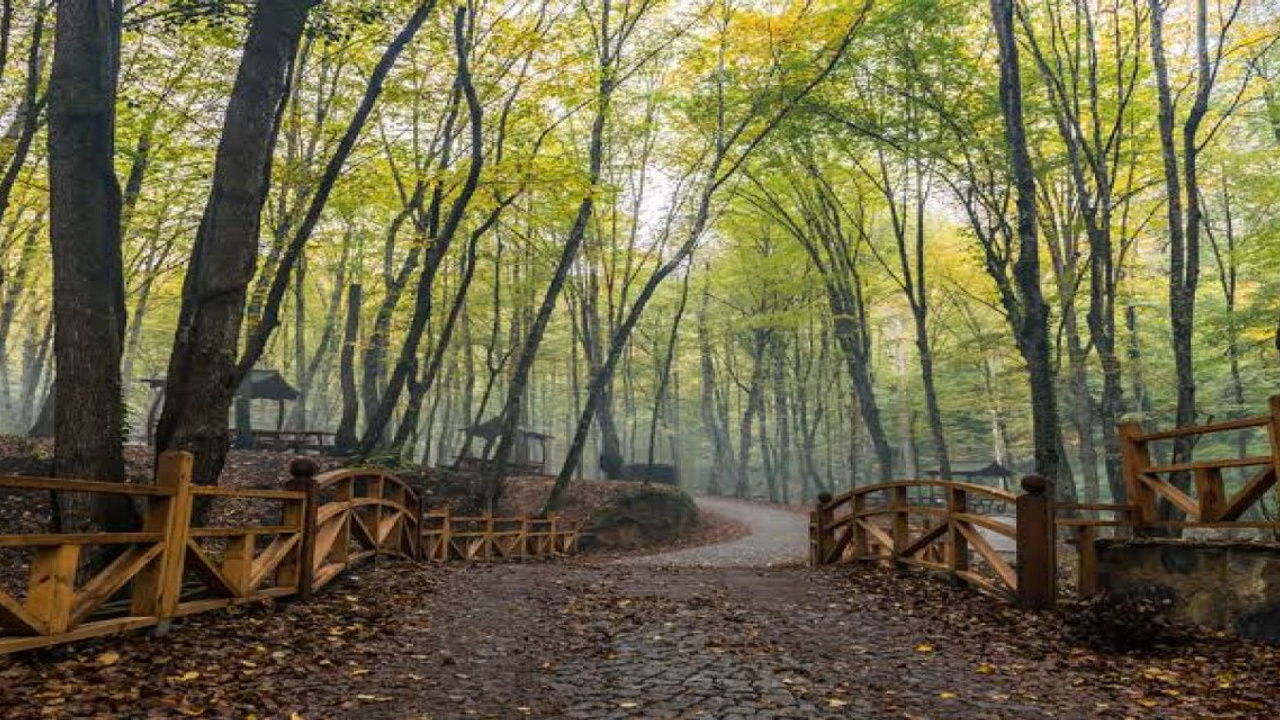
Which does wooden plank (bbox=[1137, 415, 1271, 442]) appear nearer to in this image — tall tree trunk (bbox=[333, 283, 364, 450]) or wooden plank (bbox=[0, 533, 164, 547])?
wooden plank (bbox=[0, 533, 164, 547])

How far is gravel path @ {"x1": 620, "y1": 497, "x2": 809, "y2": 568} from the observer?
17.4 meters

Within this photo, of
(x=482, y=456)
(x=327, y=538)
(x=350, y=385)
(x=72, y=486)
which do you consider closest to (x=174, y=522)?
(x=72, y=486)

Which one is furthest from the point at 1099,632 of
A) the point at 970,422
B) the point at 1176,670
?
the point at 970,422

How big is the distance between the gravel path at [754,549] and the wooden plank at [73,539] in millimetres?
9641

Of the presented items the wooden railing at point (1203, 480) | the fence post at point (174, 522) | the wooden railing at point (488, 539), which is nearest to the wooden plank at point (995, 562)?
the wooden railing at point (1203, 480)

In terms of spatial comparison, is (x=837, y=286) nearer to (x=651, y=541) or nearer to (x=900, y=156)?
(x=900, y=156)

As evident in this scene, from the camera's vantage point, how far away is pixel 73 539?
4.33 meters

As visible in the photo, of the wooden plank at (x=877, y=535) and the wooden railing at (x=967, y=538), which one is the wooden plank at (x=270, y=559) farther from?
the wooden plank at (x=877, y=535)

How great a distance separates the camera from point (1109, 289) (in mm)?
16125

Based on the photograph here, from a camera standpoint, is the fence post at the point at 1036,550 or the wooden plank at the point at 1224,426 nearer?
the wooden plank at the point at 1224,426

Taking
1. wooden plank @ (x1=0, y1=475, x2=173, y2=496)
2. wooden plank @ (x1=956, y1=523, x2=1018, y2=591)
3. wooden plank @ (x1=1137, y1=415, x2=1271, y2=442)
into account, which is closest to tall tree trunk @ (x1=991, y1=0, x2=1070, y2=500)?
wooden plank @ (x1=956, y1=523, x2=1018, y2=591)

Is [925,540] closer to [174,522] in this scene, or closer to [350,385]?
[174,522]

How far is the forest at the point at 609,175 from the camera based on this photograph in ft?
23.8

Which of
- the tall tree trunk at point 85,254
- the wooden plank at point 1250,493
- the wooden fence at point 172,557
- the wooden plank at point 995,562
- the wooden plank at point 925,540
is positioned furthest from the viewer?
the wooden plank at point 925,540
